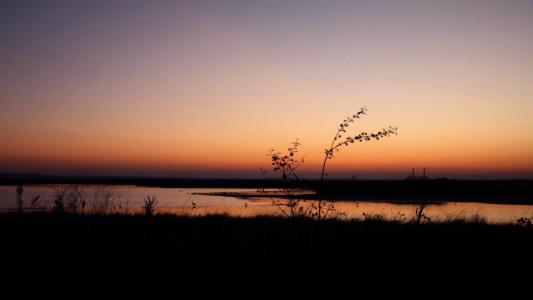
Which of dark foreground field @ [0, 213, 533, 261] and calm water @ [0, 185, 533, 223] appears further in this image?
calm water @ [0, 185, 533, 223]

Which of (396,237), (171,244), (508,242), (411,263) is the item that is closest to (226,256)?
(171,244)

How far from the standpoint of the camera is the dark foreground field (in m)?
9.46

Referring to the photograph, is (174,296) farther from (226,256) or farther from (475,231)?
(475,231)

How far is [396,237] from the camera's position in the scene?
11.8 meters

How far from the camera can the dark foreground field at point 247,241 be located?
9461mm

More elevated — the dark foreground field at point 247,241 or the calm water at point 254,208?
the dark foreground field at point 247,241

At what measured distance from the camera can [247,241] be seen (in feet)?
35.4

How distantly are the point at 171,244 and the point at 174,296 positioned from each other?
3214mm

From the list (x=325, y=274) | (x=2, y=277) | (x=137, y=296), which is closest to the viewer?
(x=137, y=296)

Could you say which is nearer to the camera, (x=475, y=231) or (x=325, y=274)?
(x=325, y=274)

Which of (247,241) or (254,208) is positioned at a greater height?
(247,241)

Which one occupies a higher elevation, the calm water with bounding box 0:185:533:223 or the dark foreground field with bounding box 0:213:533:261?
the dark foreground field with bounding box 0:213:533:261

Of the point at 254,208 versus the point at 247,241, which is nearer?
the point at 247,241

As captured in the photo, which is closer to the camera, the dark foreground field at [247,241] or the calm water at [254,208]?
the dark foreground field at [247,241]
